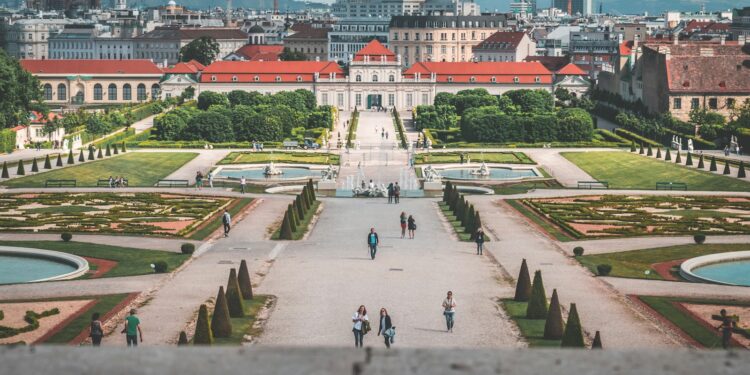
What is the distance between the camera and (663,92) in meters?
128

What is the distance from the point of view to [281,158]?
338 feet

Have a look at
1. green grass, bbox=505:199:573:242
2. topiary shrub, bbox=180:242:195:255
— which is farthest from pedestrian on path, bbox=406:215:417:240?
topiary shrub, bbox=180:242:195:255

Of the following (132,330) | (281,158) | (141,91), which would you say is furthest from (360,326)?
(141,91)

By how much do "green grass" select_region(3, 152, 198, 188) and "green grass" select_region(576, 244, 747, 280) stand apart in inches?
1630

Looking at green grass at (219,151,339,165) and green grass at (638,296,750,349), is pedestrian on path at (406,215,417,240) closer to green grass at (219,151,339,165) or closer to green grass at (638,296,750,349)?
green grass at (638,296,750,349)

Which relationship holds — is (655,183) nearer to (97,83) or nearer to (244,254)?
(244,254)

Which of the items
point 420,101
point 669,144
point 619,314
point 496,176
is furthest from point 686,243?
point 420,101

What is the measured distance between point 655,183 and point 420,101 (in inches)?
3323

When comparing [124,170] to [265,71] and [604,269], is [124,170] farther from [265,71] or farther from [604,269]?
[265,71]

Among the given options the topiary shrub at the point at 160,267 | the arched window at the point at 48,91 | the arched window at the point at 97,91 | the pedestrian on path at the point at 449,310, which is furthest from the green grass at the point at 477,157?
the arched window at the point at 48,91

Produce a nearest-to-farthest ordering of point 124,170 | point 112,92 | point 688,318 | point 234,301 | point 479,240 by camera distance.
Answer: point 688,318
point 234,301
point 479,240
point 124,170
point 112,92

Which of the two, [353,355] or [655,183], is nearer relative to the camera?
[353,355]

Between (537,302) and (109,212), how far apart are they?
34858 mm

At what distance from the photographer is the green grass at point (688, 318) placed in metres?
34.8
